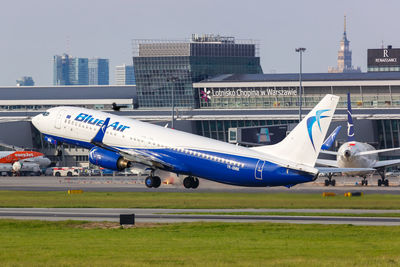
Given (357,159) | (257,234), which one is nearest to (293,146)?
(257,234)

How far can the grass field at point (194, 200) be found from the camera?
253 ft

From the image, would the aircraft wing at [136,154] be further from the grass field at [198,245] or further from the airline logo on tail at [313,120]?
the grass field at [198,245]

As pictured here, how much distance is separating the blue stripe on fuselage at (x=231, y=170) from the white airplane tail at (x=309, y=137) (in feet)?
3.72

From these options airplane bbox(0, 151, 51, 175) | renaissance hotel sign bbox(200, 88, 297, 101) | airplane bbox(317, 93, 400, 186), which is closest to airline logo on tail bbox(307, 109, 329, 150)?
airplane bbox(317, 93, 400, 186)

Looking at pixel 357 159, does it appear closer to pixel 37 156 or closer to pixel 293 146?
pixel 293 146

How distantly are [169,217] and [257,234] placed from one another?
13247mm

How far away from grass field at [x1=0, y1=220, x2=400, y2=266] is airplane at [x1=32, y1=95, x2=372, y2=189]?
15.4 meters

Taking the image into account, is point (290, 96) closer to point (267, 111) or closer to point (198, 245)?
point (267, 111)

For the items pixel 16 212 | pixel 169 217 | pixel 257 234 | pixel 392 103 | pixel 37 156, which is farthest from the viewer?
pixel 392 103

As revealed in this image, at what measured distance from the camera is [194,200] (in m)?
82.8

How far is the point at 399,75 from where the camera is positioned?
186 meters

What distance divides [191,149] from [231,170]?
4744 mm

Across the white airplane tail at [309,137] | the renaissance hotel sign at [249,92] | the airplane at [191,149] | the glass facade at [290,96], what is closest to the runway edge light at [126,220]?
the white airplane tail at [309,137]

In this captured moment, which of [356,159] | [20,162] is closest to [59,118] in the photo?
[356,159]
